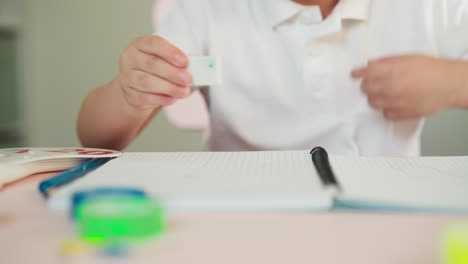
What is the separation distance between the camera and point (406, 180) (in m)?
0.43

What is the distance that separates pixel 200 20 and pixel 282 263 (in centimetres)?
70

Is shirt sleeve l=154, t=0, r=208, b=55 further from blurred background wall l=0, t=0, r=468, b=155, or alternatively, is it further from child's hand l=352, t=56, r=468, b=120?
blurred background wall l=0, t=0, r=468, b=155

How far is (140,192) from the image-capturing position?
1.15ft

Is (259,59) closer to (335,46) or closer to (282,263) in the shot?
(335,46)

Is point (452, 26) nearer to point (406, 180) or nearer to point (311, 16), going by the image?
point (311, 16)

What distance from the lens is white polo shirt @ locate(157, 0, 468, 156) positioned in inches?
33.3

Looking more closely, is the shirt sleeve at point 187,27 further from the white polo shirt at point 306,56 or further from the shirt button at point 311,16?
the shirt button at point 311,16

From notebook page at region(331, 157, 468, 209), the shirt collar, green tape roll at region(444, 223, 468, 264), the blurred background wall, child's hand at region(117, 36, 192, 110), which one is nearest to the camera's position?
green tape roll at region(444, 223, 468, 264)

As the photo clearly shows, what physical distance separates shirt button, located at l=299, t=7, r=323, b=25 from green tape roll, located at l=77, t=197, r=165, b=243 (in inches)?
23.9

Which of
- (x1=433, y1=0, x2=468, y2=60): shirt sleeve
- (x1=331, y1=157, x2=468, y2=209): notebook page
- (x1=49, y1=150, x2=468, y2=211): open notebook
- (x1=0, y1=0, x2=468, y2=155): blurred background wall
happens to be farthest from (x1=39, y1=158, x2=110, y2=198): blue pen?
(x1=0, y1=0, x2=468, y2=155): blurred background wall

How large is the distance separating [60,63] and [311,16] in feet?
4.52

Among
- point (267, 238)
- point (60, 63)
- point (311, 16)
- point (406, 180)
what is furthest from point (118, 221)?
point (60, 63)

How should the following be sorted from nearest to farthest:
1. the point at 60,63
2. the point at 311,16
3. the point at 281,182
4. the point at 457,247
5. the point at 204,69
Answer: the point at 457,247 → the point at 281,182 → the point at 204,69 → the point at 311,16 → the point at 60,63

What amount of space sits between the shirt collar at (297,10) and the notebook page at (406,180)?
36cm
